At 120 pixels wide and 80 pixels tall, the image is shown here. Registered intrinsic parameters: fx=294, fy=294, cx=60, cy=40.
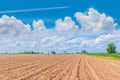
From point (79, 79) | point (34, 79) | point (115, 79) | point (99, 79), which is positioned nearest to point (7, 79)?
point (34, 79)

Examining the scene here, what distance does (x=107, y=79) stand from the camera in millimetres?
21703

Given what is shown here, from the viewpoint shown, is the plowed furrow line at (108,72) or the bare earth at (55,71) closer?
the bare earth at (55,71)

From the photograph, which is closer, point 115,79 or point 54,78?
point 54,78

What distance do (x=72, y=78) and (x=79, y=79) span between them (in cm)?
52

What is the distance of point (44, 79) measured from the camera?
1959 centimetres

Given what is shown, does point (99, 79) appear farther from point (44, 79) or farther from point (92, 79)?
point (44, 79)

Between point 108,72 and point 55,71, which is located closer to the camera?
point 55,71

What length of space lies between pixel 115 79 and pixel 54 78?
4.78 meters

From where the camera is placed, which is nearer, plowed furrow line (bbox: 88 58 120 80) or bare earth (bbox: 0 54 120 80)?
bare earth (bbox: 0 54 120 80)

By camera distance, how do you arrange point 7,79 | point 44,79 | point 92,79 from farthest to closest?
1. point 92,79
2. point 44,79
3. point 7,79

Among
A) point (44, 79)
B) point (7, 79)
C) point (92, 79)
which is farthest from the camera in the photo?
point (92, 79)

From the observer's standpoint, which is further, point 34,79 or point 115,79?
point 115,79

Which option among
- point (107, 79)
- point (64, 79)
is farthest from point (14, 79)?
point (107, 79)

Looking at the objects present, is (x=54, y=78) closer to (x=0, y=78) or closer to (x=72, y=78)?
(x=72, y=78)
